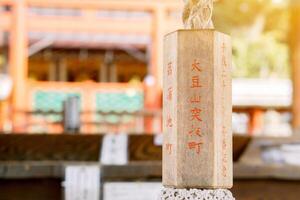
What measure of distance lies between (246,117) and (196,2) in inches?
343

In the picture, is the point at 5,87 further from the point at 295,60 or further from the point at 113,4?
the point at 295,60

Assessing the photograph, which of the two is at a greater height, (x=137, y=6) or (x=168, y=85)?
(x=137, y=6)

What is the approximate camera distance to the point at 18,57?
1050 cm

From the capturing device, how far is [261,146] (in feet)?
15.8

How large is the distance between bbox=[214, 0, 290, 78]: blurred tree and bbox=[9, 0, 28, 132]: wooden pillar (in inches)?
239

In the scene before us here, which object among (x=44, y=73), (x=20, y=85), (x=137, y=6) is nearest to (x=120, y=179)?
(x=20, y=85)

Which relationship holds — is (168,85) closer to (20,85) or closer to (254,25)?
(20,85)

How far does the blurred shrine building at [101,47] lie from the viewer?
10.2 metres

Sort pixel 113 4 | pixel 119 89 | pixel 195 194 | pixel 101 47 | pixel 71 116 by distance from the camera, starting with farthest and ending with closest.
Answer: pixel 101 47
pixel 119 89
pixel 113 4
pixel 71 116
pixel 195 194

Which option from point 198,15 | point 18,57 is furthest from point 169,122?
point 18,57

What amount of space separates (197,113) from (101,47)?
11.4 metres

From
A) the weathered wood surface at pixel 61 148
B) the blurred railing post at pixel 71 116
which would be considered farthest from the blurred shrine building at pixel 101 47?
the weathered wood surface at pixel 61 148

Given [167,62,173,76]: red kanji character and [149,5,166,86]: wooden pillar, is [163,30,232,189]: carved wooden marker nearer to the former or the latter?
[167,62,173,76]: red kanji character

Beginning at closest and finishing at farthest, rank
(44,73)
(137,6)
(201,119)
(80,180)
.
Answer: (201,119) → (80,180) → (137,6) → (44,73)
